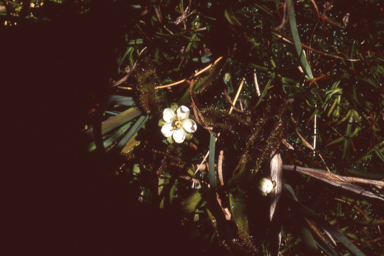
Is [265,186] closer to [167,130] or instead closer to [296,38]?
[167,130]

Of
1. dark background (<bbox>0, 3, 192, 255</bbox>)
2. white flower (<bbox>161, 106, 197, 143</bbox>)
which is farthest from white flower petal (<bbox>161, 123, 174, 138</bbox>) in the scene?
dark background (<bbox>0, 3, 192, 255</bbox>)

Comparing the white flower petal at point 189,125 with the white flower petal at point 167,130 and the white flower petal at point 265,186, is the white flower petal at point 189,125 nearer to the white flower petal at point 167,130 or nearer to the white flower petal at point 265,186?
the white flower petal at point 167,130

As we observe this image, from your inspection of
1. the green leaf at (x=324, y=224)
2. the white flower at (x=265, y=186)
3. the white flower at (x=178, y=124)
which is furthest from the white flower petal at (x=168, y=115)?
the green leaf at (x=324, y=224)

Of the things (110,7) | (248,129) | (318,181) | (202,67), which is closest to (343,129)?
(318,181)

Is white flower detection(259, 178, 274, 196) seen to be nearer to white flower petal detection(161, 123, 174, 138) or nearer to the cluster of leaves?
the cluster of leaves

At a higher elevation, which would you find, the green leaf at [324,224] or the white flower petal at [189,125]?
the white flower petal at [189,125]

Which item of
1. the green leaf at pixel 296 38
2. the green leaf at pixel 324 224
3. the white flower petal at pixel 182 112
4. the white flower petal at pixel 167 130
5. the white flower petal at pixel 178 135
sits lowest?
the green leaf at pixel 324 224

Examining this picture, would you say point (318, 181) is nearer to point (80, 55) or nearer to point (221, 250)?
point (221, 250)
